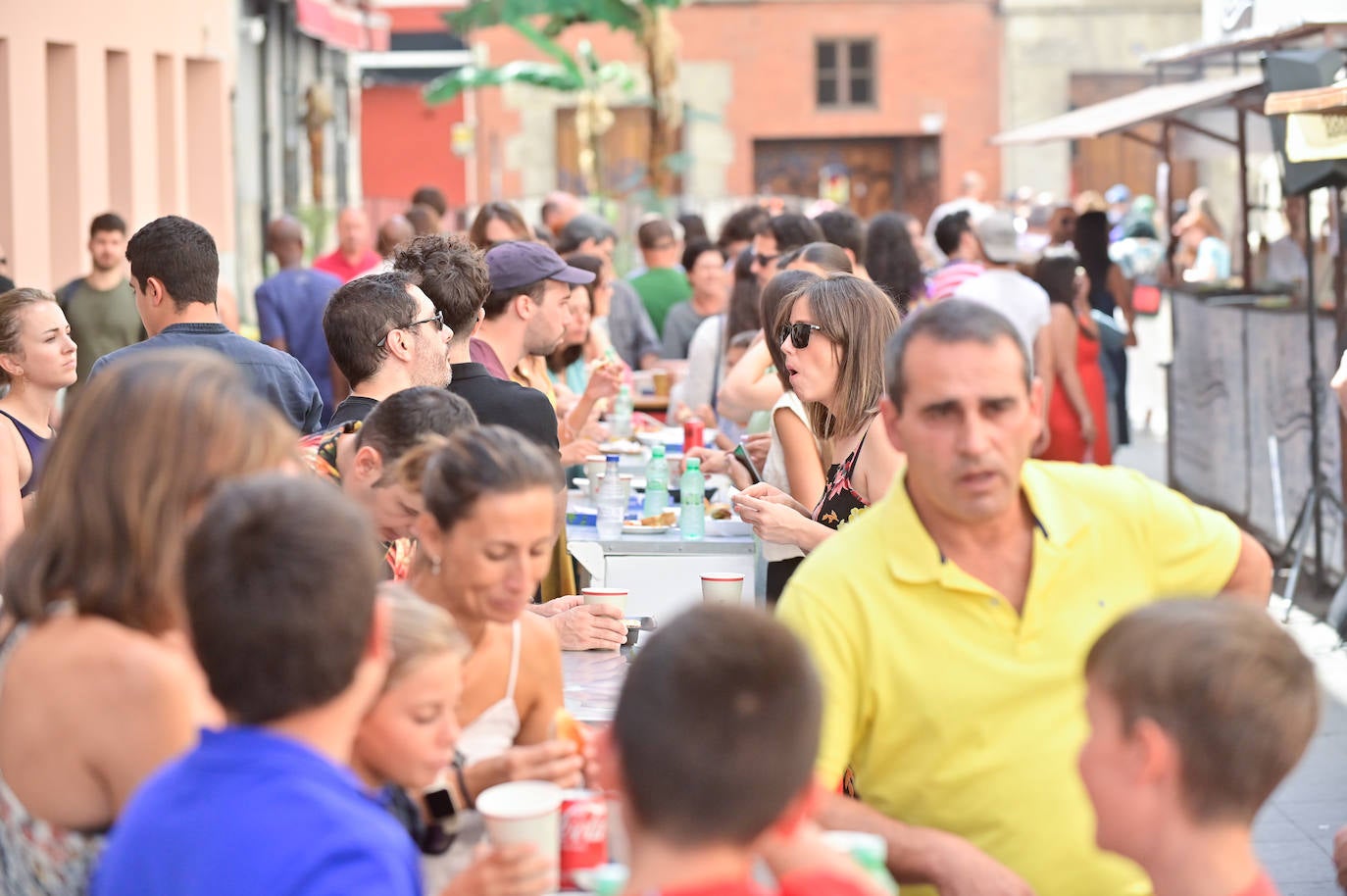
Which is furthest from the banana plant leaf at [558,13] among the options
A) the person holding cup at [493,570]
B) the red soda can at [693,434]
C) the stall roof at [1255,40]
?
the person holding cup at [493,570]

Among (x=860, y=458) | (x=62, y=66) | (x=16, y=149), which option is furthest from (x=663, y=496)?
(x=62, y=66)

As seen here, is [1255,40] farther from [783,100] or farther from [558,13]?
[783,100]

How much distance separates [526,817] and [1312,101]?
240 inches

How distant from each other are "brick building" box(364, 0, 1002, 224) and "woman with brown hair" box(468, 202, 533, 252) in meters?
28.4

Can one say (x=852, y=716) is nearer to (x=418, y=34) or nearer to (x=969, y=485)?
(x=969, y=485)

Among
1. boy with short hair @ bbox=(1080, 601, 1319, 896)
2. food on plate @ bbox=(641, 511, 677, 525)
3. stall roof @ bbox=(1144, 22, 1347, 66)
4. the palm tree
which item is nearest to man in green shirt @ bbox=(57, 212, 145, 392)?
food on plate @ bbox=(641, 511, 677, 525)

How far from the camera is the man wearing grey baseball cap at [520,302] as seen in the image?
6223mm

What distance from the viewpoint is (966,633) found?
2.91m

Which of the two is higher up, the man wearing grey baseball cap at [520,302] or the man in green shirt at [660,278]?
the man in green shirt at [660,278]

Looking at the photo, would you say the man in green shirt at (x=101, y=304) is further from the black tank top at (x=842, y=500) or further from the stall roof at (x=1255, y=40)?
the stall roof at (x=1255, y=40)

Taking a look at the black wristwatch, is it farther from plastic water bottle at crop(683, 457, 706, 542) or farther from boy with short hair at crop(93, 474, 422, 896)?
plastic water bottle at crop(683, 457, 706, 542)

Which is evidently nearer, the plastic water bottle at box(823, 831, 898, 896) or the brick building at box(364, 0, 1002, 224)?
the plastic water bottle at box(823, 831, 898, 896)

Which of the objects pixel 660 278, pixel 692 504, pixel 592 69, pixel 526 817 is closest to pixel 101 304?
pixel 660 278

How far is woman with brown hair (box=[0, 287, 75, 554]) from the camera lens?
5.48 meters
